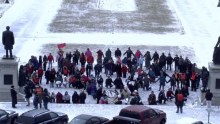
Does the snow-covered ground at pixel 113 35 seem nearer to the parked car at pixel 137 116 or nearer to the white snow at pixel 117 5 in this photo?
the white snow at pixel 117 5

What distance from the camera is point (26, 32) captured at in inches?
Answer: 2185

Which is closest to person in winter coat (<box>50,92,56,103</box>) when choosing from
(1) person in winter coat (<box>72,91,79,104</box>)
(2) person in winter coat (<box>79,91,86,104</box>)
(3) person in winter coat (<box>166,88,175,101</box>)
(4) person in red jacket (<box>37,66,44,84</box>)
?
(1) person in winter coat (<box>72,91,79,104</box>)

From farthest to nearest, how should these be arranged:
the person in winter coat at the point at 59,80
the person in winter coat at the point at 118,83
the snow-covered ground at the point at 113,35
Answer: the person in winter coat at the point at 59,80 → the person in winter coat at the point at 118,83 → the snow-covered ground at the point at 113,35

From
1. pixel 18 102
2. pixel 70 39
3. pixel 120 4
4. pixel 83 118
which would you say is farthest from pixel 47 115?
pixel 120 4

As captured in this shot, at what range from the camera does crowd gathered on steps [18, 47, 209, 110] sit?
34781 mm

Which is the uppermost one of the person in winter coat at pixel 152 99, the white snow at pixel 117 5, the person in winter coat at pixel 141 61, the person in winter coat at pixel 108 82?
the white snow at pixel 117 5

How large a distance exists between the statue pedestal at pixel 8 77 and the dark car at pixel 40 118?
21.4 ft

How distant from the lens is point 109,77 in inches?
1526

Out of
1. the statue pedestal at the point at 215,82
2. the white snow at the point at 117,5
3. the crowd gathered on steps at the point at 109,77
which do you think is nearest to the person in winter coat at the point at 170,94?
the crowd gathered on steps at the point at 109,77

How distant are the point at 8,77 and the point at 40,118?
7951 mm

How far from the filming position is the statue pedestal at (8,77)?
→ 35281 millimetres

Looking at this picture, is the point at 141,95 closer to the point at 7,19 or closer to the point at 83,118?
the point at 83,118

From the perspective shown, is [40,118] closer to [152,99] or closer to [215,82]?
[152,99]

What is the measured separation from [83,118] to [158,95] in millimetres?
8853
